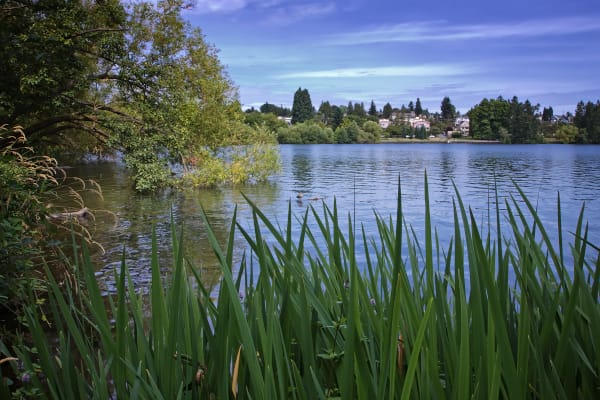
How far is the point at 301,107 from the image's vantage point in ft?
539

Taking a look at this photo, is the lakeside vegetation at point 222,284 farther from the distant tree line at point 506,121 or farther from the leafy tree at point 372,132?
the distant tree line at point 506,121

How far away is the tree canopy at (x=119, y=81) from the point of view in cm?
1229

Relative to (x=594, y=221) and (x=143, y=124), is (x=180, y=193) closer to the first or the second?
(x=143, y=124)

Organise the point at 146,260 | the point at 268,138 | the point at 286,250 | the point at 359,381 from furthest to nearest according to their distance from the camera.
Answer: the point at 268,138, the point at 146,260, the point at 286,250, the point at 359,381

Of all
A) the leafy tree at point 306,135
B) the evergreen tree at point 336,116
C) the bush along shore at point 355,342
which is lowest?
the bush along shore at point 355,342

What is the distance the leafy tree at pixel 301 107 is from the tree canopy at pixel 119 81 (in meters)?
138

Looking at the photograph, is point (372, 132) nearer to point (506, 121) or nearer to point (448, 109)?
point (506, 121)

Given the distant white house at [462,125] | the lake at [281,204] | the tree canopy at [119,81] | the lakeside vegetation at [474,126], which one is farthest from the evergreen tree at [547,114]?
the tree canopy at [119,81]

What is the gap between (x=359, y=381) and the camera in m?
0.95

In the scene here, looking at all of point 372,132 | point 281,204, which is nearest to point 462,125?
point 372,132

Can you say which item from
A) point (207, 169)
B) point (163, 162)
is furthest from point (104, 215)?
point (207, 169)

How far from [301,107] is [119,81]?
149899 mm

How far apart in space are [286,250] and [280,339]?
231 mm

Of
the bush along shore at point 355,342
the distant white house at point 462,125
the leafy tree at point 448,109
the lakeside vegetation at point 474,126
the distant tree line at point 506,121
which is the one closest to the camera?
the bush along shore at point 355,342
